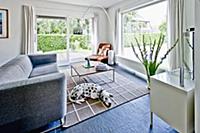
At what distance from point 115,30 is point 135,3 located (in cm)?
166

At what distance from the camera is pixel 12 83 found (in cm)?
167

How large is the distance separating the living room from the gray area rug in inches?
0.6

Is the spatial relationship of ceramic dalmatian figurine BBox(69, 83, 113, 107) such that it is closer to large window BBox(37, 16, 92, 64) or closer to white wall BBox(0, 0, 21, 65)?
white wall BBox(0, 0, 21, 65)

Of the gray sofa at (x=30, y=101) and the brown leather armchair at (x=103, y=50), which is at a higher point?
the brown leather armchair at (x=103, y=50)

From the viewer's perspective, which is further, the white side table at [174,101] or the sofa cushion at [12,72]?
the sofa cushion at [12,72]

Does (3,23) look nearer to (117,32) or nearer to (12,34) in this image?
(12,34)

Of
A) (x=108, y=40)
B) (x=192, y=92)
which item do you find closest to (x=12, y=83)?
(x=192, y=92)

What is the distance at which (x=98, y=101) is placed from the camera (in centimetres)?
296

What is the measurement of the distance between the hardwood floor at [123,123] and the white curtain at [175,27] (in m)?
1.51

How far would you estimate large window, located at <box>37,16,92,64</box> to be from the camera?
242 inches

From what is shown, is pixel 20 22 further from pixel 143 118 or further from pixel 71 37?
pixel 143 118

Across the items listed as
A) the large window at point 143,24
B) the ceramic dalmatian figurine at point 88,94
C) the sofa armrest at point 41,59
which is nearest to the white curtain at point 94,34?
the large window at point 143,24

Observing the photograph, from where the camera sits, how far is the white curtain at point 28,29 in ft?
17.7

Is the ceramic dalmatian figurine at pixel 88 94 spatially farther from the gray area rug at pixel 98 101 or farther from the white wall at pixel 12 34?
the white wall at pixel 12 34
